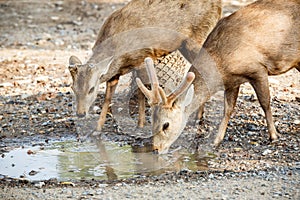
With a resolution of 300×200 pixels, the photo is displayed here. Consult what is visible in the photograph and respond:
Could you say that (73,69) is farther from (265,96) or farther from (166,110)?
(265,96)

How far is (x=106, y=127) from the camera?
9352 millimetres

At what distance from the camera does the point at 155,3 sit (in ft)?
31.5

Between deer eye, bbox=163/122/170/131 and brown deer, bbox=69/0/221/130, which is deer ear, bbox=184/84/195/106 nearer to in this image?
deer eye, bbox=163/122/170/131

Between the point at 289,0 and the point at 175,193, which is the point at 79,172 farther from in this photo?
the point at 289,0

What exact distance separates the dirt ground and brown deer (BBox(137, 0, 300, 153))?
0.48m

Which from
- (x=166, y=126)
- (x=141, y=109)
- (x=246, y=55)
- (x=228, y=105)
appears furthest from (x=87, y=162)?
(x=246, y=55)

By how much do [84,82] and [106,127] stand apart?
943mm

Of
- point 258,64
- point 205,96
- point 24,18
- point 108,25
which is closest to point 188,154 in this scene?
point 205,96

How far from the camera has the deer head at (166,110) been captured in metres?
7.77

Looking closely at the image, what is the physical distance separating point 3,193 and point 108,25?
306 centimetres

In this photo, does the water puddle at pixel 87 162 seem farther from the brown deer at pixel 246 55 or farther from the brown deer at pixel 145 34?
the brown deer at pixel 145 34

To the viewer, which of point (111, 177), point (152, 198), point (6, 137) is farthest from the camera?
point (6, 137)

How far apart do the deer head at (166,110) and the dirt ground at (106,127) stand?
48 cm

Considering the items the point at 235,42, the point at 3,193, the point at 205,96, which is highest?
the point at 235,42
